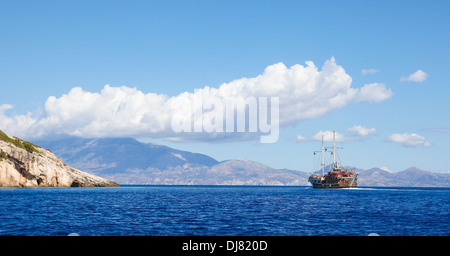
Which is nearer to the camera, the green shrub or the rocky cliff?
the green shrub

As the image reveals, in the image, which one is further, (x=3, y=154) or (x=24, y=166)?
(x=24, y=166)

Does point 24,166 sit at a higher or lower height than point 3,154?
lower

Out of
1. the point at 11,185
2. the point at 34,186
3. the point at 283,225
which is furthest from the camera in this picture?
the point at 34,186

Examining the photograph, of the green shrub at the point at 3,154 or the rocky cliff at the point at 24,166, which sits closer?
the green shrub at the point at 3,154

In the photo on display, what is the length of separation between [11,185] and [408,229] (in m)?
162
